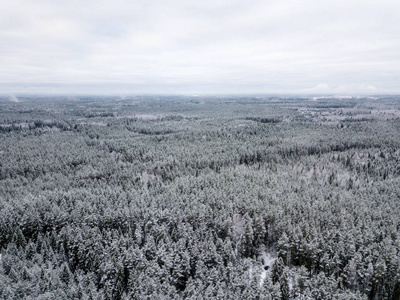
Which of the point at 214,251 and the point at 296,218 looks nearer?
the point at 214,251

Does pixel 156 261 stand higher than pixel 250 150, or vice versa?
pixel 250 150

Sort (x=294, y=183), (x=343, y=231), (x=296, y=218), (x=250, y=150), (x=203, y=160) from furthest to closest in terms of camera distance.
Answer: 1. (x=250, y=150)
2. (x=203, y=160)
3. (x=294, y=183)
4. (x=296, y=218)
5. (x=343, y=231)

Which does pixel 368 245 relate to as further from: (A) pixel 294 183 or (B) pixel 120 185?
(B) pixel 120 185

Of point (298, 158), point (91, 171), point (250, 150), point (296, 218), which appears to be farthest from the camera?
point (250, 150)

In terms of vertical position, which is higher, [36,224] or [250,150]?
[250,150]

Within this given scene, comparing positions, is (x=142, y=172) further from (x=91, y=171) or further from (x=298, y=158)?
(x=298, y=158)

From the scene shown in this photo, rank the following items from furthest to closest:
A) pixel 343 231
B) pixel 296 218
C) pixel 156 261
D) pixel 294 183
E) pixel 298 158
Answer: pixel 298 158
pixel 294 183
pixel 296 218
pixel 343 231
pixel 156 261

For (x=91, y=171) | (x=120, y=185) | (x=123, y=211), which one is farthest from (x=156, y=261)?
(x=91, y=171)

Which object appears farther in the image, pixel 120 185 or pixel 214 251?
pixel 120 185

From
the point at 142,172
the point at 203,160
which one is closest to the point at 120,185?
the point at 142,172
